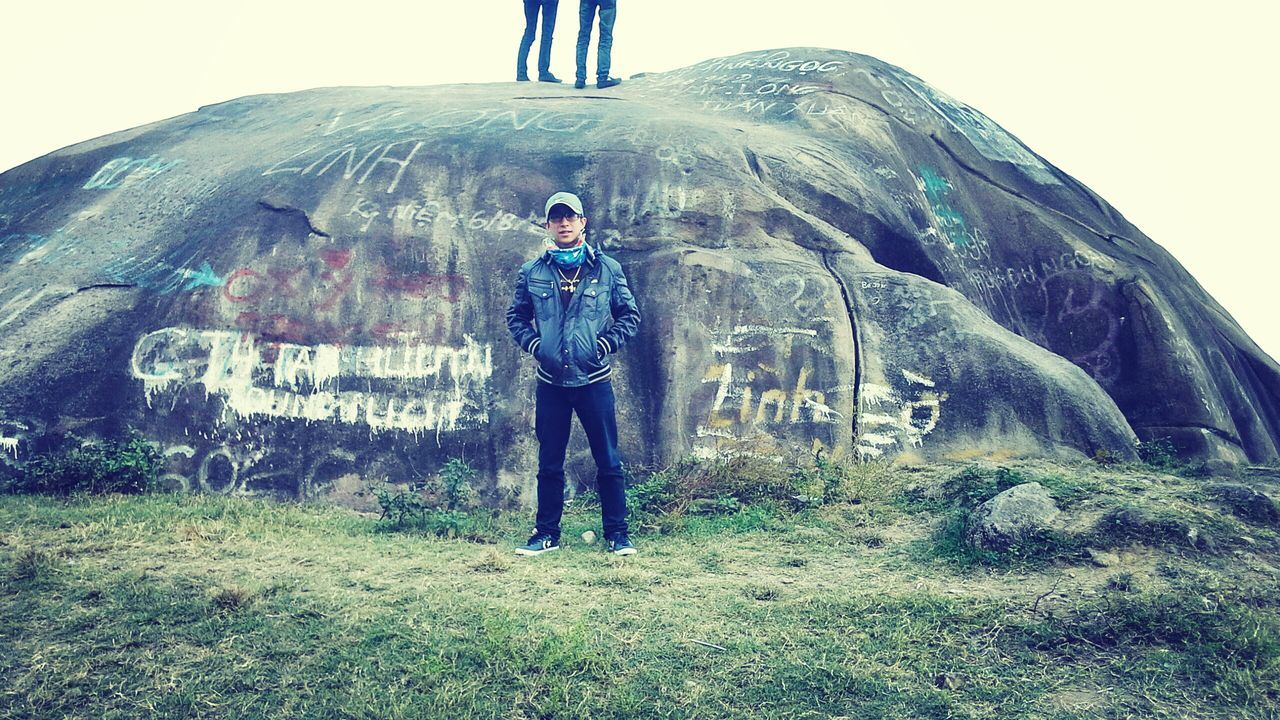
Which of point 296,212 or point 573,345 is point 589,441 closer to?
point 573,345

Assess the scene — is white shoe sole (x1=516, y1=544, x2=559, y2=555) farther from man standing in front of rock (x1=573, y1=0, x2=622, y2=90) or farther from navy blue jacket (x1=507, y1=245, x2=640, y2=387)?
man standing in front of rock (x1=573, y1=0, x2=622, y2=90)

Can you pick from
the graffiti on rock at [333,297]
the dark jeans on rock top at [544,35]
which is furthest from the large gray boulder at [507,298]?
the dark jeans on rock top at [544,35]

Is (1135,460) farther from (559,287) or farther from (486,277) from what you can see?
(486,277)

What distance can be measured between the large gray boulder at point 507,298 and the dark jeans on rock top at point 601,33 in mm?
1580

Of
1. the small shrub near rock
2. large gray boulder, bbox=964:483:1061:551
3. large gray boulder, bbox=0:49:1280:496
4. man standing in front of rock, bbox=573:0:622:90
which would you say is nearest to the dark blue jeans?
large gray boulder, bbox=0:49:1280:496

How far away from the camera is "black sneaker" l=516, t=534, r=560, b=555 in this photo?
5465 millimetres

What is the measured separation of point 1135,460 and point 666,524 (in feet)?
12.7

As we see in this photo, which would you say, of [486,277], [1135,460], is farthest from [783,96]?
[1135,460]

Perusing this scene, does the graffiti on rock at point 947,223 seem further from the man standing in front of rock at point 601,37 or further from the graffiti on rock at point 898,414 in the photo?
the man standing in front of rock at point 601,37

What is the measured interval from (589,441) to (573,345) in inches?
22.8

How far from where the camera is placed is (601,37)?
11.5 m

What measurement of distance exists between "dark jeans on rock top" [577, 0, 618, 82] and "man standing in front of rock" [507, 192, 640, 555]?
21.4ft

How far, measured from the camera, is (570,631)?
3.92m

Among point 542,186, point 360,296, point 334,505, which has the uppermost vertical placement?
point 542,186
